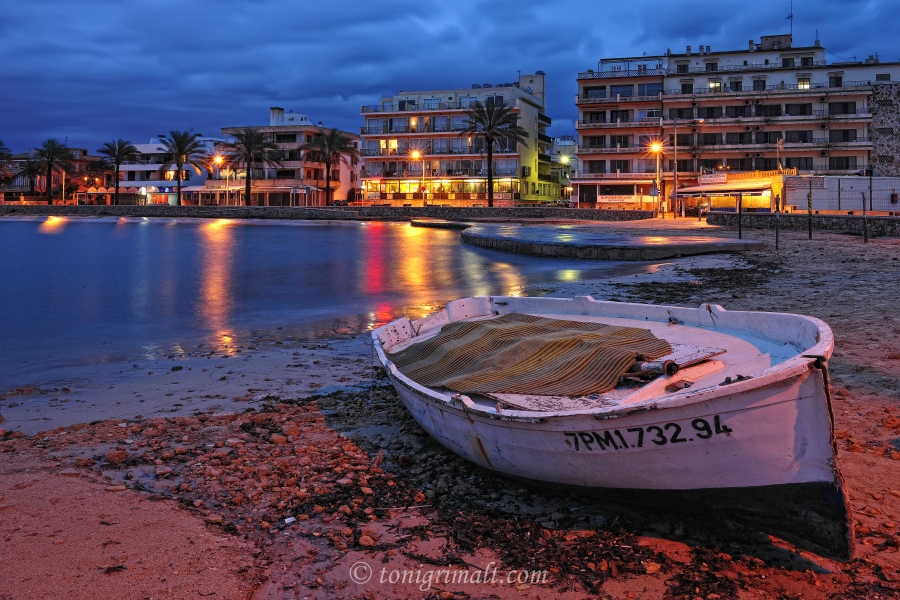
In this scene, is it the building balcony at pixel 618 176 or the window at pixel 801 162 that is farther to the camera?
the building balcony at pixel 618 176

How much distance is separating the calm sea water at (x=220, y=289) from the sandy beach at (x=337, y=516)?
6168 millimetres

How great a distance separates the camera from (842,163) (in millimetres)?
80688

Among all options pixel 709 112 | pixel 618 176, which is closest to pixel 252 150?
pixel 618 176

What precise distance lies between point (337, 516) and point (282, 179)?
347 feet

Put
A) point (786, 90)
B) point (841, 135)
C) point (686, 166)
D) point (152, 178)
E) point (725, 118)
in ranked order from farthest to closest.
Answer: point (152, 178) < point (686, 166) < point (725, 118) < point (786, 90) < point (841, 135)

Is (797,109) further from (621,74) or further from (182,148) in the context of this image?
(182,148)

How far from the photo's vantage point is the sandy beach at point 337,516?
4547 millimetres

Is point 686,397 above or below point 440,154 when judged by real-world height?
below

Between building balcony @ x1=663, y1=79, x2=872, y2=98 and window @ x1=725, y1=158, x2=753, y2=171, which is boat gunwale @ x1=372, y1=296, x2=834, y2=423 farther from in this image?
building balcony @ x1=663, y1=79, x2=872, y2=98

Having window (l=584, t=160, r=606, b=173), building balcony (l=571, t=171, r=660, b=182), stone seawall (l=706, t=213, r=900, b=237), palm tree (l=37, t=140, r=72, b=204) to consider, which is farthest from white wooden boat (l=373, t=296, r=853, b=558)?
palm tree (l=37, t=140, r=72, b=204)

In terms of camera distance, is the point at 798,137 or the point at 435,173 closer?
the point at 798,137

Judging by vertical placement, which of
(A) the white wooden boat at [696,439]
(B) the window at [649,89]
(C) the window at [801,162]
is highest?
(B) the window at [649,89]

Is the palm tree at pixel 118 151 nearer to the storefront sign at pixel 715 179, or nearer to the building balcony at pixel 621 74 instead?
the building balcony at pixel 621 74

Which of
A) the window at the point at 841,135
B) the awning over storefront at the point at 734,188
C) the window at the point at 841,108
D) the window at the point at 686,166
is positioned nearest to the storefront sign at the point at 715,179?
the awning over storefront at the point at 734,188
